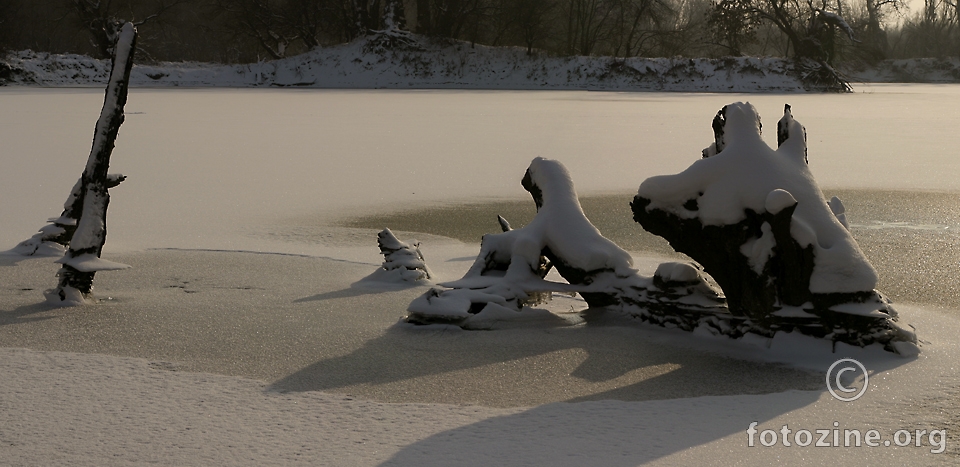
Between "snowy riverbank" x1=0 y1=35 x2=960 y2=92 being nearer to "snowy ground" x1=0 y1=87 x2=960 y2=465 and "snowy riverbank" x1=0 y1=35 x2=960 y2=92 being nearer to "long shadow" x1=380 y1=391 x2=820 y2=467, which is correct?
"snowy ground" x1=0 y1=87 x2=960 y2=465

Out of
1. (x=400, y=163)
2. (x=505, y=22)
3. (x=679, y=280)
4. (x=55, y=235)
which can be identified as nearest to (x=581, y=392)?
(x=679, y=280)

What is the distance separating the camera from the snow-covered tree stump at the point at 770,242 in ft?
9.59

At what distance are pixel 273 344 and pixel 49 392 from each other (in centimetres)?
74

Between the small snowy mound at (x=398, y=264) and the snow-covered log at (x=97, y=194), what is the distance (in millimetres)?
1151

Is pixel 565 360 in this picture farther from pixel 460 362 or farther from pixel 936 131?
pixel 936 131

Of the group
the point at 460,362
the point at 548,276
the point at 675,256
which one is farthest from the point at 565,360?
→ the point at 675,256

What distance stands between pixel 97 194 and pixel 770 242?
2564mm

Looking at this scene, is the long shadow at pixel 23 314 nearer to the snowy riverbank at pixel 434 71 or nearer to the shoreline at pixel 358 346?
the shoreline at pixel 358 346

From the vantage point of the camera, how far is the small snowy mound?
4219 millimetres

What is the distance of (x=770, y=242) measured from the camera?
2949mm

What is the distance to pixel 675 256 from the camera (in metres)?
4.77

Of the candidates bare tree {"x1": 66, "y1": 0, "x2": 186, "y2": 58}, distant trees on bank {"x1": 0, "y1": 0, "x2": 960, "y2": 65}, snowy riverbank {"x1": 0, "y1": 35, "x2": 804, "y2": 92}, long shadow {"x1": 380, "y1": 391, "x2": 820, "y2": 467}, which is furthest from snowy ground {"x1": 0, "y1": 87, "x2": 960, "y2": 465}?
bare tree {"x1": 66, "y1": 0, "x2": 186, "y2": 58}

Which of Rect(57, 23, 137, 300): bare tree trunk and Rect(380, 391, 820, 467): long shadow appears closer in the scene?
Rect(380, 391, 820, 467): long shadow

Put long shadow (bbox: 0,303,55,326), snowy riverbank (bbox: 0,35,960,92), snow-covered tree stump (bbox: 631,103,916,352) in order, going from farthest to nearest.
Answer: snowy riverbank (bbox: 0,35,960,92), long shadow (bbox: 0,303,55,326), snow-covered tree stump (bbox: 631,103,916,352)
